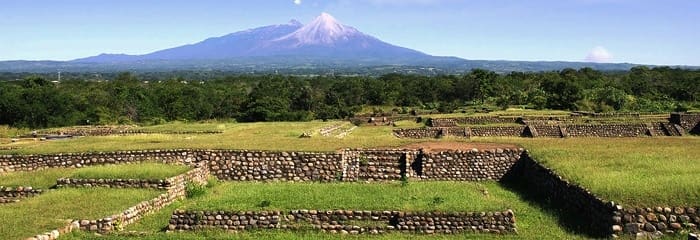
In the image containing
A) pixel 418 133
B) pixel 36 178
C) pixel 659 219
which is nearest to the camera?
pixel 659 219

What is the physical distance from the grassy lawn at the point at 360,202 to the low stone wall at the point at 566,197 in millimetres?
557

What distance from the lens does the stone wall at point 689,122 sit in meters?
35.8

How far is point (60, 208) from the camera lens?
14.9m

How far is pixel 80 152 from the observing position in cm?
2209

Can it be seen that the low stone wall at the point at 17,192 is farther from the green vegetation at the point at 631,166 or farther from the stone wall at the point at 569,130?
the stone wall at the point at 569,130

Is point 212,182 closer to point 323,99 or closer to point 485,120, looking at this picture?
point 485,120

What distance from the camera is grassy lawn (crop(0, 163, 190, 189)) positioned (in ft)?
60.2

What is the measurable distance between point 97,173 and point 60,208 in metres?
3.77

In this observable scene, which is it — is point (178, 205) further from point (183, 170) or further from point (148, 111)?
point (148, 111)

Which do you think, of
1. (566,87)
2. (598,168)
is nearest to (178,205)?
(598,168)

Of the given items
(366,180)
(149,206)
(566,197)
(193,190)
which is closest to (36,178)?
(193,190)

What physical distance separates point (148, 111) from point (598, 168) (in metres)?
65.7

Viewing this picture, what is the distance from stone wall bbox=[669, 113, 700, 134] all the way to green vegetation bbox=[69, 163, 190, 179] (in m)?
30.7

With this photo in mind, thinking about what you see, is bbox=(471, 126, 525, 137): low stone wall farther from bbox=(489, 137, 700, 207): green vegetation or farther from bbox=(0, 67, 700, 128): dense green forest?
bbox=(0, 67, 700, 128): dense green forest
